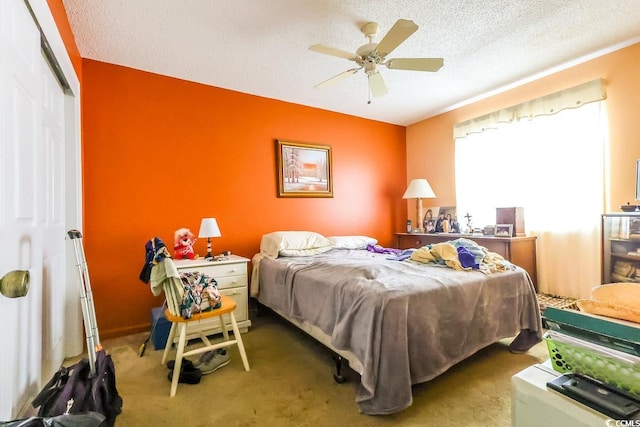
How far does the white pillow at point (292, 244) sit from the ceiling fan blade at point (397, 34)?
1906mm

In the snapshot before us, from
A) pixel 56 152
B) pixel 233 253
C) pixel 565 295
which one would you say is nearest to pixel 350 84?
pixel 233 253

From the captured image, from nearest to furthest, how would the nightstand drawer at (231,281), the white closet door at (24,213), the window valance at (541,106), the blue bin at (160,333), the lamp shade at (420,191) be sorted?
1. the white closet door at (24,213)
2. the blue bin at (160,333)
3. the nightstand drawer at (231,281)
4. the window valance at (541,106)
5. the lamp shade at (420,191)

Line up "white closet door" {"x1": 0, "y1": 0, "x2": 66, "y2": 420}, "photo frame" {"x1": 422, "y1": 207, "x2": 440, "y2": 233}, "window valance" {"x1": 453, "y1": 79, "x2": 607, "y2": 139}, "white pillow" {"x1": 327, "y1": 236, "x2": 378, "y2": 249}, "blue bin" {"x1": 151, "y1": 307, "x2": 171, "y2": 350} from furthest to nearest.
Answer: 1. "photo frame" {"x1": 422, "y1": 207, "x2": 440, "y2": 233}
2. "white pillow" {"x1": 327, "y1": 236, "x2": 378, "y2": 249}
3. "window valance" {"x1": 453, "y1": 79, "x2": 607, "y2": 139}
4. "blue bin" {"x1": 151, "y1": 307, "x2": 171, "y2": 350}
5. "white closet door" {"x1": 0, "y1": 0, "x2": 66, "y2": 420}

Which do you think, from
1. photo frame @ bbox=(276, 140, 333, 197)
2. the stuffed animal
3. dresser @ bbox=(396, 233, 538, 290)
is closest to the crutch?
the stuffed animal

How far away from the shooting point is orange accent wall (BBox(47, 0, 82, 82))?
173 cm

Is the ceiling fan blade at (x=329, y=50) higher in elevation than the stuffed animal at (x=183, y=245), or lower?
higher

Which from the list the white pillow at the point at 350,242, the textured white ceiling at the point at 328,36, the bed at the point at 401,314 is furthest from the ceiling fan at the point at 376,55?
the white pillow at the point at 350,242

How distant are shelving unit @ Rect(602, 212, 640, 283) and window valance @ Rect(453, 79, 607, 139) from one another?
1193 mm

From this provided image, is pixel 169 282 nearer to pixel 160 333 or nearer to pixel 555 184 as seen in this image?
pixel 160 333

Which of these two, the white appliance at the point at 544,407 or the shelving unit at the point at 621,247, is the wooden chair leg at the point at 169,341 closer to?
the white appliance at the point at 544,407

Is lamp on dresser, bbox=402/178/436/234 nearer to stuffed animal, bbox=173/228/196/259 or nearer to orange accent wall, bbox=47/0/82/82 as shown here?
stuffed animal, bbox=173/228/196/259

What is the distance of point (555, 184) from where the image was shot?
3047 millimetres

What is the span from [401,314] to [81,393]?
1405 mm

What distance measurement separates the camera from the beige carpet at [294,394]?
1.53 m
